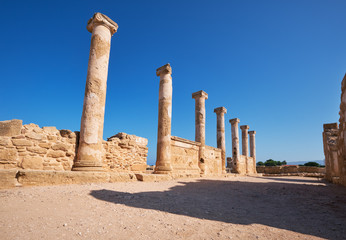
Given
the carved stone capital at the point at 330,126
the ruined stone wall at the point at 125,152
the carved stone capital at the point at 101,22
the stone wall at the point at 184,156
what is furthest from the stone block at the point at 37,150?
the carved stone capital at the point at 330,126

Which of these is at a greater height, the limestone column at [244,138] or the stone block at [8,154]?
the limestone column at [244,138]

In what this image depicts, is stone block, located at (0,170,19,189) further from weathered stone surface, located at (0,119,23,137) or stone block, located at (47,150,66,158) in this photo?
stone block, located at (47,150,66,158)

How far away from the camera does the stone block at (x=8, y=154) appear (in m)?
5.59

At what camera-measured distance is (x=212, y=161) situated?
46.7ft

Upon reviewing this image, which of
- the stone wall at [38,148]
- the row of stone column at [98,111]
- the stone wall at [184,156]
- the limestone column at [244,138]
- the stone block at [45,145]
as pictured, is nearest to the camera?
the stone wall at [38,148]

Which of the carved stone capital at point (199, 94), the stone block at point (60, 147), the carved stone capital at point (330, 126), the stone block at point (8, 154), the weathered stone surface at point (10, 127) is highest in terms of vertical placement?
the carved stone capital at point (199, 94)

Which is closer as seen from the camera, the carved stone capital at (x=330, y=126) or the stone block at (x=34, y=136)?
the stone block at (x=34, y=136)

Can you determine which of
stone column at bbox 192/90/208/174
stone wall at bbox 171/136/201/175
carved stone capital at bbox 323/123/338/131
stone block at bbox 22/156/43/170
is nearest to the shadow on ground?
stone block at bbox 22/156/43/170

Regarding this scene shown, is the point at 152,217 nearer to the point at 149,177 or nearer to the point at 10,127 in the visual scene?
the point at 149,177

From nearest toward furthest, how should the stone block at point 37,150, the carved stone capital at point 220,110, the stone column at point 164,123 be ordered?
the stone block at point 37,150 → the stone column at point 164,123 → the carved stone capital at point 220,110

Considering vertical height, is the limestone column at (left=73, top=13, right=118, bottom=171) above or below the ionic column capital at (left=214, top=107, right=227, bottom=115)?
below

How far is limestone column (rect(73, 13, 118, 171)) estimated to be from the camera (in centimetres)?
646

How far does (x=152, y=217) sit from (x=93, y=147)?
4269 millimetres

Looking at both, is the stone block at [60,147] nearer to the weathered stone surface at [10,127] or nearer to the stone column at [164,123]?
the weathered stone surface at [10,127]
